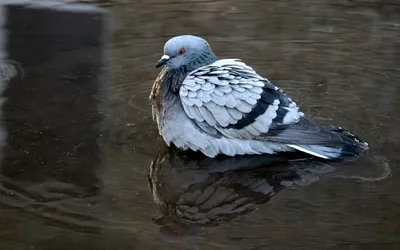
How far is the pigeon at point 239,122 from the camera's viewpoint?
536 centimetres

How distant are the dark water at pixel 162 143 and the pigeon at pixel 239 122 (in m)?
0.11

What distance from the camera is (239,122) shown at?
5.38 meters

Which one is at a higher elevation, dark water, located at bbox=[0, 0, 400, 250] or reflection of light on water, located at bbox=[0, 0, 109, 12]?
reflection of light on water, located at bbox=[0, 0, 109, 12]

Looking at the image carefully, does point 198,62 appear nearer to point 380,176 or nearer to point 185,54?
point 185,54

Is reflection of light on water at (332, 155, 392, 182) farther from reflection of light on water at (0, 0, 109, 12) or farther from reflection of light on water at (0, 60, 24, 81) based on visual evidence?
reflection of light on water at (0, 0, 109, 12)

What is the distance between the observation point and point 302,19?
8664 millimetres

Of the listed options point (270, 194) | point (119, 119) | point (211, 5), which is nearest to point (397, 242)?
point (270, 194)

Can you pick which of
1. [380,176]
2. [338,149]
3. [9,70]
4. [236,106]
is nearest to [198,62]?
[236,106]

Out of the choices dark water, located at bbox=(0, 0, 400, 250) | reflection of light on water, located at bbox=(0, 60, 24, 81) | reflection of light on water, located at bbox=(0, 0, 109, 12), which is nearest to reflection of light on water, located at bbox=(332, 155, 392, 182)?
dark water, located at bbox=(0, 0, 400, 250)

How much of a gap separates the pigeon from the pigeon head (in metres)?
0.23

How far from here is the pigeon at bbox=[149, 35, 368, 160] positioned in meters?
5.36

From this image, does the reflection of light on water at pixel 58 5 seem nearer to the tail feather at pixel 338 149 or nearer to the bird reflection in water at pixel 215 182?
the bird reflection in water at pixel 215 182

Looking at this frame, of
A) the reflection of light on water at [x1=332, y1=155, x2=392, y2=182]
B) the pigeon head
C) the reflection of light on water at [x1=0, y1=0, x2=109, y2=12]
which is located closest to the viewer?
the reflection of light on water at [x1=332, y1=155, x2=392, y2=182]

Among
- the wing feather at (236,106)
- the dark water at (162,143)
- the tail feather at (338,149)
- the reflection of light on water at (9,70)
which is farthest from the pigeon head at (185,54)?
the reflection of light on water at (9,70)
